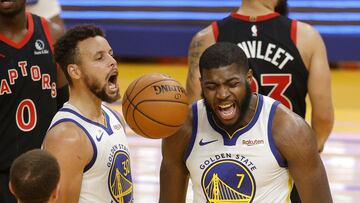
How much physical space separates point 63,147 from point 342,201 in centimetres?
401

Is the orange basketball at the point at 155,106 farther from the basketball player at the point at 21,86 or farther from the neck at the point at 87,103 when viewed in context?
the basketball player at the point at 21,86

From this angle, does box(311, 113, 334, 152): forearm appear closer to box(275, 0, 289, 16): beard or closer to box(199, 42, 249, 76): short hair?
box(275, 0, 289, 16): beard

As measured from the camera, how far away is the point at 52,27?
18.5ft

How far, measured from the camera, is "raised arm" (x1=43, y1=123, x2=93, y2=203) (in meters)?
3.90

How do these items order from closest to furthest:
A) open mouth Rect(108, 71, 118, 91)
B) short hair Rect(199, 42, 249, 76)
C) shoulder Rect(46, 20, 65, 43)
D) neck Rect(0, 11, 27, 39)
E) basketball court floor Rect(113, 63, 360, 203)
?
short hair Rect(199, 42, 249, 76)
open mouth Rect(108, 71, 118, 91)
neck Rect(0, 11, 27, 39)
shoulder Rect(46, 20, 65, 43)
basketball court floor Rect(113, 63, 360, 203)

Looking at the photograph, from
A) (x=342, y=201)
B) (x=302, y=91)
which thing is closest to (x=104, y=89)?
(x=302, y=91)

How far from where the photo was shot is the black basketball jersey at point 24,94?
→ 17.0 ft

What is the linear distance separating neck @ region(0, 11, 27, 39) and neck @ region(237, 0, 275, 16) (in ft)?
4.38

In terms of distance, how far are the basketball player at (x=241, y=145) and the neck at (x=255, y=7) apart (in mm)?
1210

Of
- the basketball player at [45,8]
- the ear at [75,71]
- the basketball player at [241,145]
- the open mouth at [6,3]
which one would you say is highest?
the open mouth at [6,3]

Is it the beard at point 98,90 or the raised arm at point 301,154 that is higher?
the beard at point 98,90

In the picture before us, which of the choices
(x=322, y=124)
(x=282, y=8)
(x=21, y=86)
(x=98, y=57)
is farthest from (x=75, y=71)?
(x=282, y=8)

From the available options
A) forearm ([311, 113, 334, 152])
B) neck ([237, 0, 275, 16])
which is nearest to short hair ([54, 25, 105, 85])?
neck ([237, 0, 275, 16])

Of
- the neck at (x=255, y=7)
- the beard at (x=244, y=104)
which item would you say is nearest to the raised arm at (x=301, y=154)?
the beard at (x=244, y=104)
